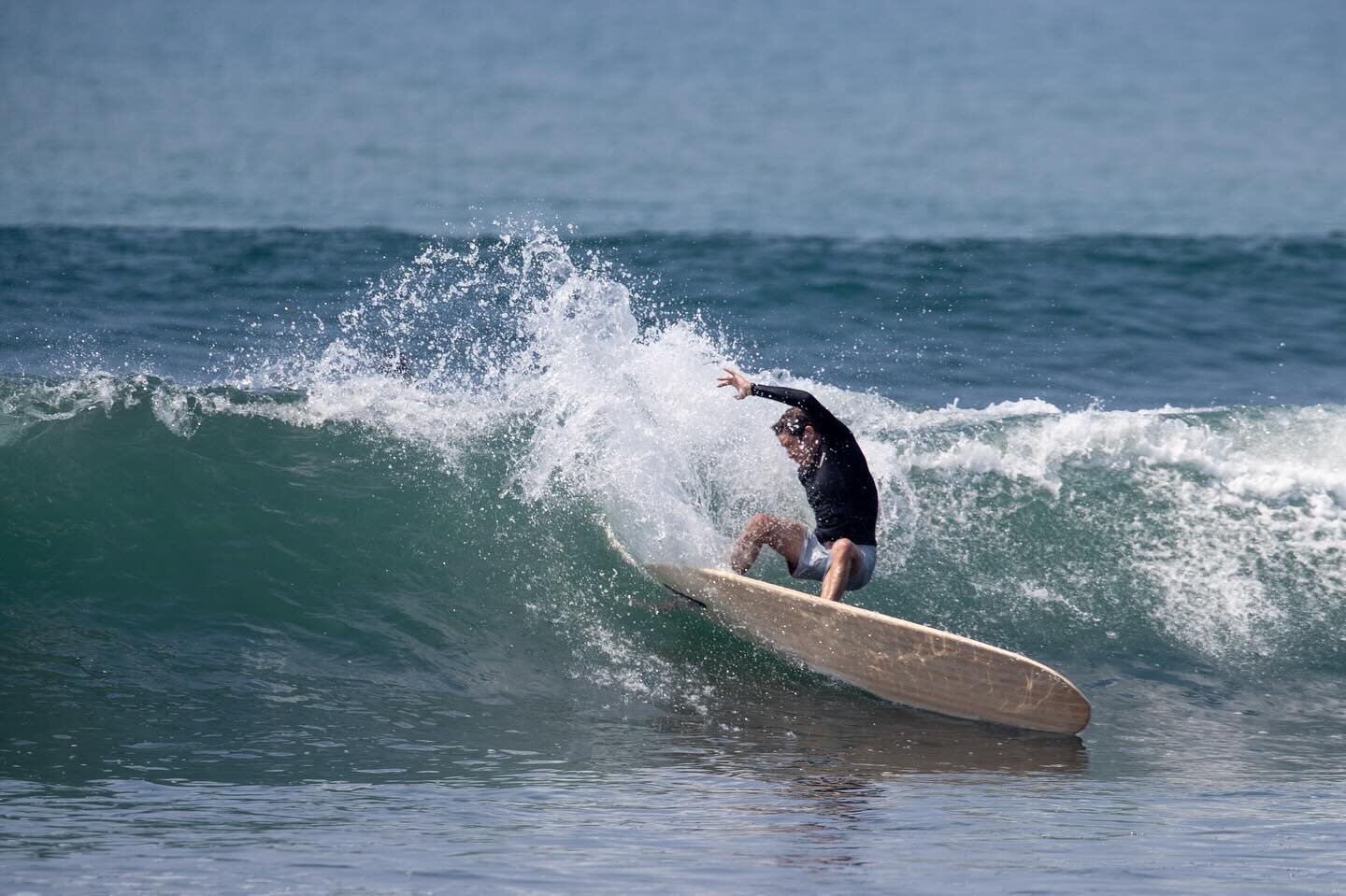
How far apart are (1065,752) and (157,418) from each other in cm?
671

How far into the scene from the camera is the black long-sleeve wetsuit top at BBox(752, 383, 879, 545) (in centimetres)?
873

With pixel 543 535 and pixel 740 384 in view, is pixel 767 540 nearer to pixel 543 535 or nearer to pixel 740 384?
pixel 740 384

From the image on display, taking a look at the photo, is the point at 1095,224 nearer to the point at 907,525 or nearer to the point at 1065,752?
the point at 907,525

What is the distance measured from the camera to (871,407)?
1210 cm

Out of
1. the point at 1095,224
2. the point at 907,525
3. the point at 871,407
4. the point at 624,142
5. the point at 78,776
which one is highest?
the point at 624,142

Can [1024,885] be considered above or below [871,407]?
below

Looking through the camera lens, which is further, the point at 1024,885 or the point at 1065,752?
the point at 1065,752

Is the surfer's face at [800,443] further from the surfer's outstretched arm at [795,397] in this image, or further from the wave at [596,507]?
the wave at [596,507]

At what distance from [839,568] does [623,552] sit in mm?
1492

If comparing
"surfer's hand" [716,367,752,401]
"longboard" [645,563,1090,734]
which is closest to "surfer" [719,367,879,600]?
"surfer's hand" [716,367,752,401]

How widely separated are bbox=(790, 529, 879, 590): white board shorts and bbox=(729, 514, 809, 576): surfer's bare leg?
0.12ft

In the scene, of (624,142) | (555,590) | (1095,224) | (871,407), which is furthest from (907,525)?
(624,142)

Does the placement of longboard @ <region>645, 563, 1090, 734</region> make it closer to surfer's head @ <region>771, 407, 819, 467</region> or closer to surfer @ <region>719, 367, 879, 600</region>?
surfer @ <region>719, 367, 879, 600</region>

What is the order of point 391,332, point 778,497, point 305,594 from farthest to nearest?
point 391,332, point 778,497, point 305,594
